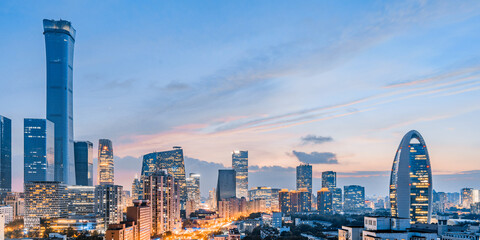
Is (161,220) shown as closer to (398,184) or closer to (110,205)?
(110,205)

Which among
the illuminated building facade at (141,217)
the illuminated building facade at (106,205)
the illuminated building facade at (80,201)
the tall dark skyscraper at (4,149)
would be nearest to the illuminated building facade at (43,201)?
the illuminated building facade at (80,201)

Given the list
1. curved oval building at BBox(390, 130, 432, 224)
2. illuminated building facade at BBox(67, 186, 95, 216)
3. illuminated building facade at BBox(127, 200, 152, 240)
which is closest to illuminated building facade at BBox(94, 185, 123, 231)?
illuminated building facade at BBox(127, 200, 152, 240)

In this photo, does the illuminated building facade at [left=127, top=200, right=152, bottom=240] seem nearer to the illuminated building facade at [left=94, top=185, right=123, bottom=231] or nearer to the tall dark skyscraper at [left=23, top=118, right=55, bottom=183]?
the illuminated building facade at [left=94, top=185, right=123, bottom=231]

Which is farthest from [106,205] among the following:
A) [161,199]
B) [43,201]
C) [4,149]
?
[4,149]

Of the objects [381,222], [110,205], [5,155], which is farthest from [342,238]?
[5,155]

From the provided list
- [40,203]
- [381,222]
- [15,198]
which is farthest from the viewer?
[15,198]

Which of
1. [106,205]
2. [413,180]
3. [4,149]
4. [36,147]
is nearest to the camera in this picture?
[413,180]

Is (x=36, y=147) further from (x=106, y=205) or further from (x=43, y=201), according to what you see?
(x=106, y=205)

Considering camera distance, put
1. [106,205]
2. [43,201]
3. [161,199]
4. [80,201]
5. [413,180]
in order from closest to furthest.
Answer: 1. [161,199]
2. [413,180]
3. [106,205]
4. [43,201]
5. [80,201]
